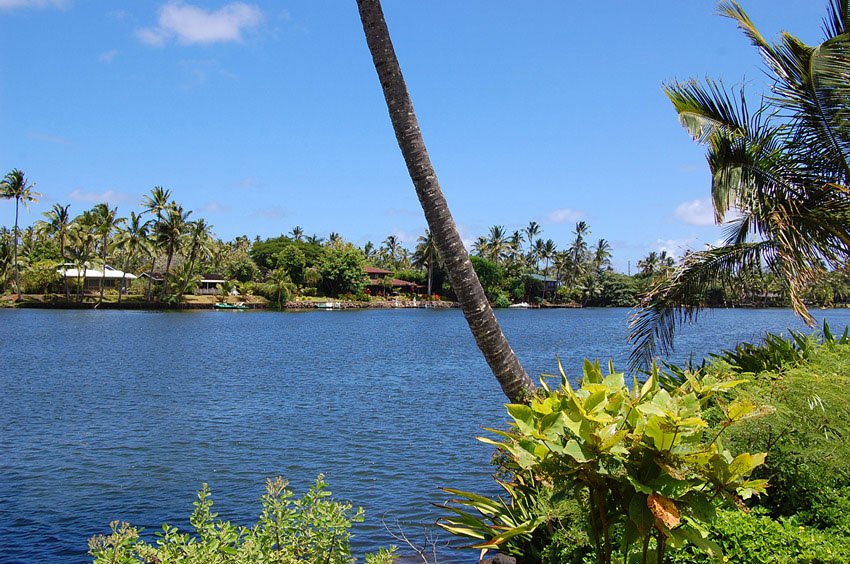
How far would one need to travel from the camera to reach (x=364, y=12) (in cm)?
619

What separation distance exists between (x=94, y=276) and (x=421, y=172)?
283ft

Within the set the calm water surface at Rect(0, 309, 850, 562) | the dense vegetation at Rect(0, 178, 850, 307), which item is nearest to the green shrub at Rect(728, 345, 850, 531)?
the calm water surface at Rect(0, 309, 850, 562)

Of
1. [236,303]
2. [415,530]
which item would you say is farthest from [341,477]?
[236,303]

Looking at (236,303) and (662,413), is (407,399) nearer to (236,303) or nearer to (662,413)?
(662,413)

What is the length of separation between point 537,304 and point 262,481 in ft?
352

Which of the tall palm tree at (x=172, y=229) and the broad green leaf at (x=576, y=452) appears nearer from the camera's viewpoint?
the broad green leaf at (x=576, y=452)

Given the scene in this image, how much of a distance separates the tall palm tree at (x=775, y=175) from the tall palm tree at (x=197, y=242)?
249ft

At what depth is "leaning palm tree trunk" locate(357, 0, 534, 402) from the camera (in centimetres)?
615

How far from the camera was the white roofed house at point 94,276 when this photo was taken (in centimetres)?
7894

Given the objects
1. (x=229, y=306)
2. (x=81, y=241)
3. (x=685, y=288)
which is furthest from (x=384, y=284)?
(x=685, y=288)

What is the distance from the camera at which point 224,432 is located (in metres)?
16.0

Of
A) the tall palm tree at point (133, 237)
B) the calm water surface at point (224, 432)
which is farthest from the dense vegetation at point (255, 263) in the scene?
the calm water surface at point (224, 432)

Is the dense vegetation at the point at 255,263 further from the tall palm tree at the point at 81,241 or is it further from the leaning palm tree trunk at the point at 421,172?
the leaning palm tree trunk at the point at 421,172

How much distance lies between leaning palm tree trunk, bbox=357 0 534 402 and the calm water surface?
140 inches
